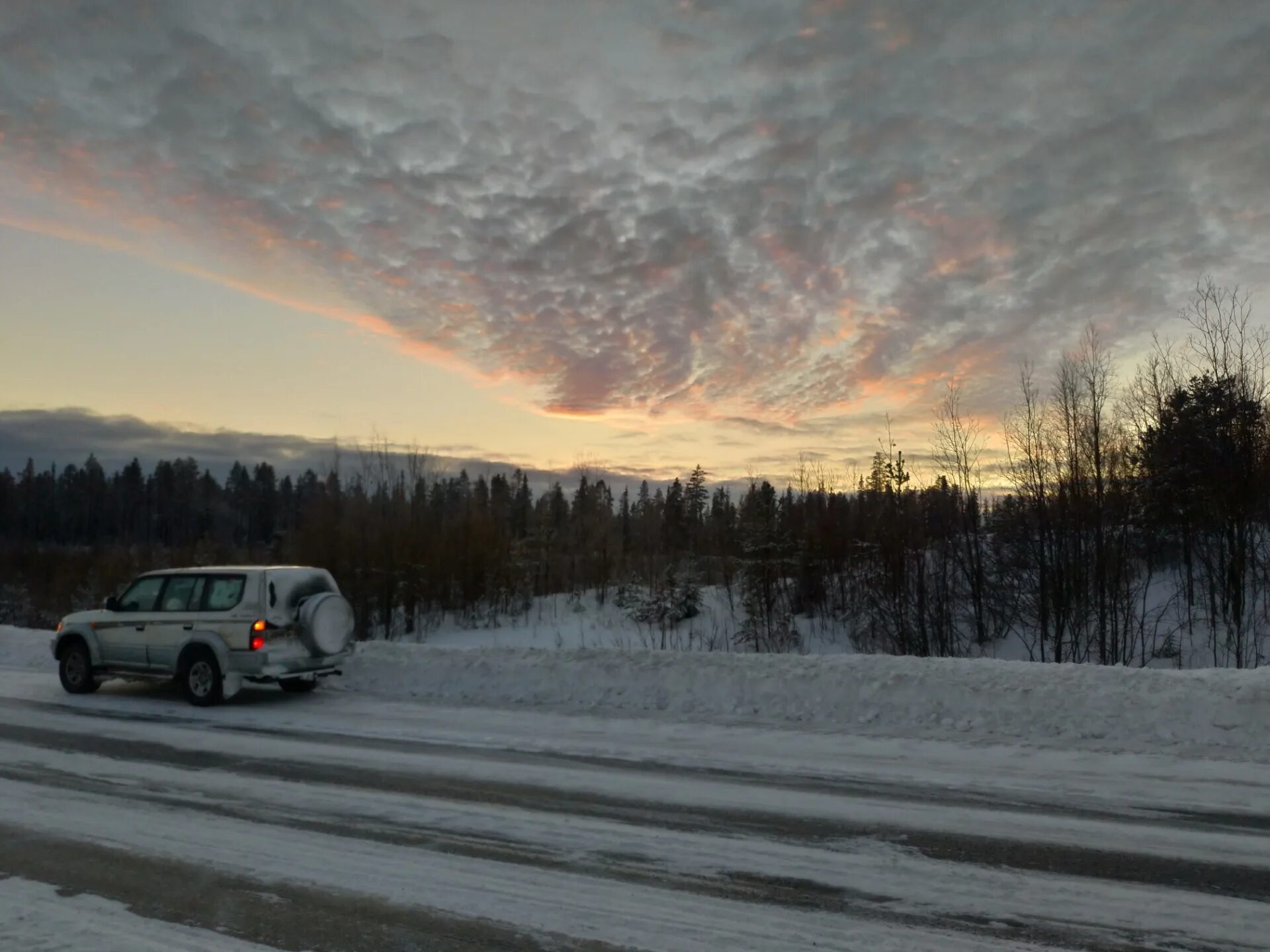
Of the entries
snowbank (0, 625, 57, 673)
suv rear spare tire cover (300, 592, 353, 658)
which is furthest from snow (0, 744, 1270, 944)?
snowbank (0, 625, 57, 673)

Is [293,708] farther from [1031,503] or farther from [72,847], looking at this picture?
[1031,503]

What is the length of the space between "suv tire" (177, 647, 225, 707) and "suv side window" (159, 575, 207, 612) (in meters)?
0.73

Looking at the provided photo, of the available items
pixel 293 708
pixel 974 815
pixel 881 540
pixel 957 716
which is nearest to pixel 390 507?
pixel 881 540

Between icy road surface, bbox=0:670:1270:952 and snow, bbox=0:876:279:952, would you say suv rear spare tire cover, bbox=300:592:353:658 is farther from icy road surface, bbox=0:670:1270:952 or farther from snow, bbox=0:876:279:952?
snow, bbox=0:876:279:952

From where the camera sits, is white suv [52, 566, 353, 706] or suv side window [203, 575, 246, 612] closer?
white suv [52, 566, 353, 706]

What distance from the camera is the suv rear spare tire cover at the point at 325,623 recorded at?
12.5 metres

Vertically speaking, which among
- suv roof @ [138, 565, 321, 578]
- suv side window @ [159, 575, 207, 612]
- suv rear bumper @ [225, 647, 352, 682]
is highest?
suv roof @ [138, 565, 321, 578]

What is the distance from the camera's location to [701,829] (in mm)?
6324

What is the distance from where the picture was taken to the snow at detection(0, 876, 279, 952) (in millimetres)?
4438

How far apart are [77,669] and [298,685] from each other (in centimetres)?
381

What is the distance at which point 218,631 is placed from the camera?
12.3 m

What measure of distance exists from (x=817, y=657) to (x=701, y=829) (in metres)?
6.35

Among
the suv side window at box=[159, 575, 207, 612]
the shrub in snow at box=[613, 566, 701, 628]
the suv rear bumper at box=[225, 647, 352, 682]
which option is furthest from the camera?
the shrub in snow at box=[613, 566, 701, 628]

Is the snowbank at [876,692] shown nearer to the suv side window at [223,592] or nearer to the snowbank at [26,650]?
the suv side window at [223,592]
